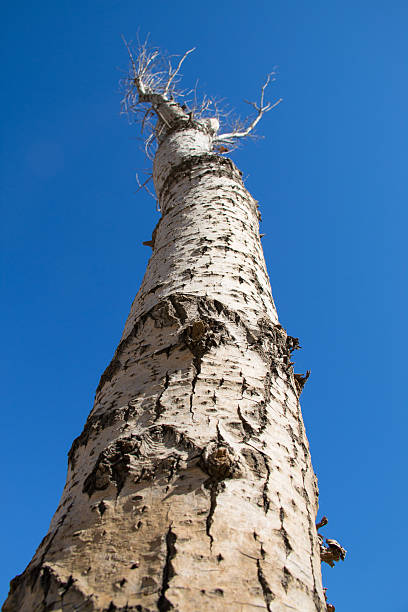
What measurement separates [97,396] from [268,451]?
81 centimetres

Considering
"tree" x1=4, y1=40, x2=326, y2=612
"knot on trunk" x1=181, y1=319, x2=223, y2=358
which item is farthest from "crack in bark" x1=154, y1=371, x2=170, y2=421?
"knot on trunk" x1=181, y1=319, x2=223, y2=358

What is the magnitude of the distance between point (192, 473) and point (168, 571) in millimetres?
279

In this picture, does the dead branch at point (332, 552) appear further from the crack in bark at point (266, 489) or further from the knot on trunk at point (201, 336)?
the knot on trunk at point (201, 336)


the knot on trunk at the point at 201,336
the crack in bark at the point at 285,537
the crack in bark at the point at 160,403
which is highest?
the knot on trunk at the point at 201,336

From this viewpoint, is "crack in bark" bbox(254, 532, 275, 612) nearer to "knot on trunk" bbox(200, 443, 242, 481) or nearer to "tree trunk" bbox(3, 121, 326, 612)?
"tree trunk" bbox(3, 121, 326, 612)

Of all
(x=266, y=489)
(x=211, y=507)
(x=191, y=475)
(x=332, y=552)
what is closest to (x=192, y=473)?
(x=191, y=475)

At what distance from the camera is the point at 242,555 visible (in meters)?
1.04

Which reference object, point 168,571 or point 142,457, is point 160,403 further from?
point 168,571

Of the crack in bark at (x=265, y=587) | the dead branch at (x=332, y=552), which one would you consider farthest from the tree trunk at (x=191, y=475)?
the dead branch at (x=332, y=552)

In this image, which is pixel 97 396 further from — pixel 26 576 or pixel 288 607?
A: pixel 288 607

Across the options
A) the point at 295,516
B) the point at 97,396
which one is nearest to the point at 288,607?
the point at 295,516

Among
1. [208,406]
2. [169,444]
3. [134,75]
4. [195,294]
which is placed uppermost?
[134,75]

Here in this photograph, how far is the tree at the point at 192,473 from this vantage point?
994mm

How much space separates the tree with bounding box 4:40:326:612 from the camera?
0.99 meters
